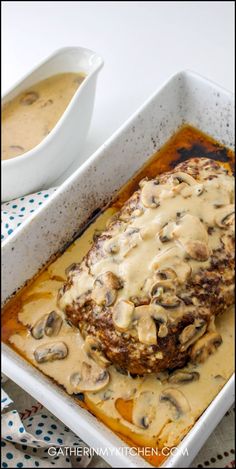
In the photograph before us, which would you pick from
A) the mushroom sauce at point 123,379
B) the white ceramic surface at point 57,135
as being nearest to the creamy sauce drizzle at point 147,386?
the mushroom sauce at point 123,379

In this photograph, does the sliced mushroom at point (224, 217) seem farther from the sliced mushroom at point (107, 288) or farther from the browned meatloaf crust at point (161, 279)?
the sliced mushroom at point (107, 288)

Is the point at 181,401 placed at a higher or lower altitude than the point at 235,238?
lower

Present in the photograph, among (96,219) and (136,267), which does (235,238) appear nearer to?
(136,267)

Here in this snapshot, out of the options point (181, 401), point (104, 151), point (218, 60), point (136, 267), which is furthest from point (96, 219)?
point (218, 60)

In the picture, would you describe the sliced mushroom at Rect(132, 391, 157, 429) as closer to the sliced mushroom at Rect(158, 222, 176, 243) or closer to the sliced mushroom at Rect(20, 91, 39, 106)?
the sliced mushroom at Rect(158, 222, 176, 243)

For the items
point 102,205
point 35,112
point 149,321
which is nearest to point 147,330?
point 149,321

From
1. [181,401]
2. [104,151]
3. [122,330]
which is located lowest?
[181,401]

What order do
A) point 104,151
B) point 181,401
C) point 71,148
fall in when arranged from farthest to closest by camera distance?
1. point 71,148
2. point 104,151
3. point 181,401
